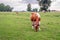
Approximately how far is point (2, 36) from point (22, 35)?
5.61ft

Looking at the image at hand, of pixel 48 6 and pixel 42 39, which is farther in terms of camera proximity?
pixel 48 6

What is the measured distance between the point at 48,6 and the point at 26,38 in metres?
95.5

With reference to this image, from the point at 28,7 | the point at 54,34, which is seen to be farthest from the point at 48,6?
the point at 54,34

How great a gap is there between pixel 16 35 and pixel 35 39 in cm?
215

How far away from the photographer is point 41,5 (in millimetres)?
111500

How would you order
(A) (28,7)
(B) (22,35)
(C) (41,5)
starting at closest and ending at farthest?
(B) (22,35), (C) (41,5), (A) (28,7)

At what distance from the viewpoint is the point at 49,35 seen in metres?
20.2

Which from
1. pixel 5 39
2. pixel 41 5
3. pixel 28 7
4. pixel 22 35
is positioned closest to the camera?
pixel 5 39

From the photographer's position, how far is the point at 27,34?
802 inches

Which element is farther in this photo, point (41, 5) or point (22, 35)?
point (41, 5)

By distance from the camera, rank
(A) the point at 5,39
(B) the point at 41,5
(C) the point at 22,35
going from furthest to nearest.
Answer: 1. (B) the point at 41,5
2. (C) the point at 22,35
3. (A) the point at 5,39

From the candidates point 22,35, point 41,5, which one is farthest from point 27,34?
point 41,5

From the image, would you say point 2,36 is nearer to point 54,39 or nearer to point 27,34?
point 27,34

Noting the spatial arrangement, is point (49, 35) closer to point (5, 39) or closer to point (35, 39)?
point (35, 39)
